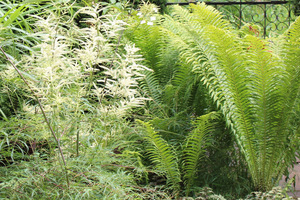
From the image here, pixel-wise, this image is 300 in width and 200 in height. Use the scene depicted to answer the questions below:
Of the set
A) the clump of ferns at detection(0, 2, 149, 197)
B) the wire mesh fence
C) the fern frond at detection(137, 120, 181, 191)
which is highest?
the wire mesh fence

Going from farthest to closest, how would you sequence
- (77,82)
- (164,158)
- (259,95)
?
(259,95), (164,158), (77,82)

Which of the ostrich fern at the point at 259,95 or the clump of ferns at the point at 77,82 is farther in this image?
the ostrich fern at the point at 259,95

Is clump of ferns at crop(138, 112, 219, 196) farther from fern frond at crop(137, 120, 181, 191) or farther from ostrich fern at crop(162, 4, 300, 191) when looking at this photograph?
ostrich fern at crop(162, 4, 300, 191)

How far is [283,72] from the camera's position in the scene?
223cm

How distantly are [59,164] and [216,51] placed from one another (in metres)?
1.34

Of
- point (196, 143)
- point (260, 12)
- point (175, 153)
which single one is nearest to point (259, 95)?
point (196, 143)

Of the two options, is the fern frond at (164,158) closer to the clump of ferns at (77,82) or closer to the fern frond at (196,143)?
the fern frond at (196,143)

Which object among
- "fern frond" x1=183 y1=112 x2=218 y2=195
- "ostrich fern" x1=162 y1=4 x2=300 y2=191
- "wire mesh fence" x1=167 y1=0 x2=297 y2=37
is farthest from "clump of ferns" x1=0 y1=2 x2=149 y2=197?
"wire mesh fence" x1=167 y1=0 x2=297 y2=37

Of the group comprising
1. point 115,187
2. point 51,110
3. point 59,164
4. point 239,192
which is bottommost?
point 239,192

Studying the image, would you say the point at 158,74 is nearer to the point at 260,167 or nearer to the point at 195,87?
the point at 195,87

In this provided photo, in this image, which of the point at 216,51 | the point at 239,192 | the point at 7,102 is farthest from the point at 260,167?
the point at 7,102

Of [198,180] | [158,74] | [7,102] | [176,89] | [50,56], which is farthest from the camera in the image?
[158,74]

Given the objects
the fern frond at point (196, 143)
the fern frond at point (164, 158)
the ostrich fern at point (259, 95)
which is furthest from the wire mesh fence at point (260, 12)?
the fern frond at point (164, 158)

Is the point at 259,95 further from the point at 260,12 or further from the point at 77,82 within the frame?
the point at 260,12
